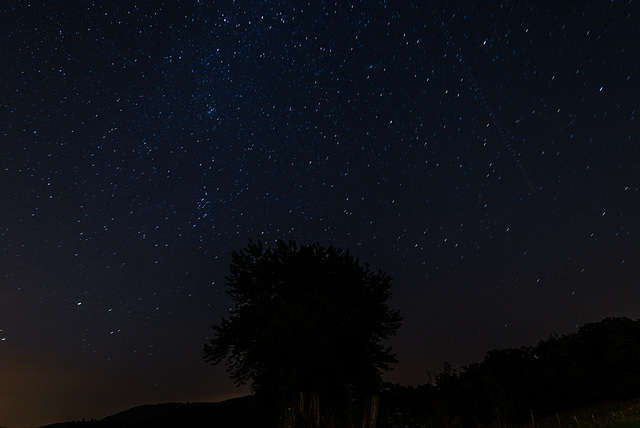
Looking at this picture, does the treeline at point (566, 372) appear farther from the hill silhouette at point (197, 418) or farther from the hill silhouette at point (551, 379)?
the hill silhouette at point (197, 418)

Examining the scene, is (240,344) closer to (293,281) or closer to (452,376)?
(293,281)

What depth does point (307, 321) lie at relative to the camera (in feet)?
67.2

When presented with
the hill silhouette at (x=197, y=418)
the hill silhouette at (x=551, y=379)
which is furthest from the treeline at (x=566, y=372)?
the hill silhouette at (x=197, y=418)

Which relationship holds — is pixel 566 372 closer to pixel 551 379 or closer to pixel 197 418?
pixel 551 379

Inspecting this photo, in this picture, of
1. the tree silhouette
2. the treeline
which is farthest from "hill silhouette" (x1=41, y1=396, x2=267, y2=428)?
the treeline

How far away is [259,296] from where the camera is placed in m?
26.5

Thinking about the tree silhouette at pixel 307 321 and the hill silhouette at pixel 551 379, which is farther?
the hill silhouette at pixel 551 379

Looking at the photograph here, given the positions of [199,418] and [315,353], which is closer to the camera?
[315,353]

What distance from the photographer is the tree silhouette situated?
2017cm

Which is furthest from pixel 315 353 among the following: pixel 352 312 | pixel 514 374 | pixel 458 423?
pixel 514 374

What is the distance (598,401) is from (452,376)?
2027 cm

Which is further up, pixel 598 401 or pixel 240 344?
pixel 240 344

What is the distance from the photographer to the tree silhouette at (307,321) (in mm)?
20172

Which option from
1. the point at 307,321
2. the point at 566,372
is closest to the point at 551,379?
the point at 566,372
